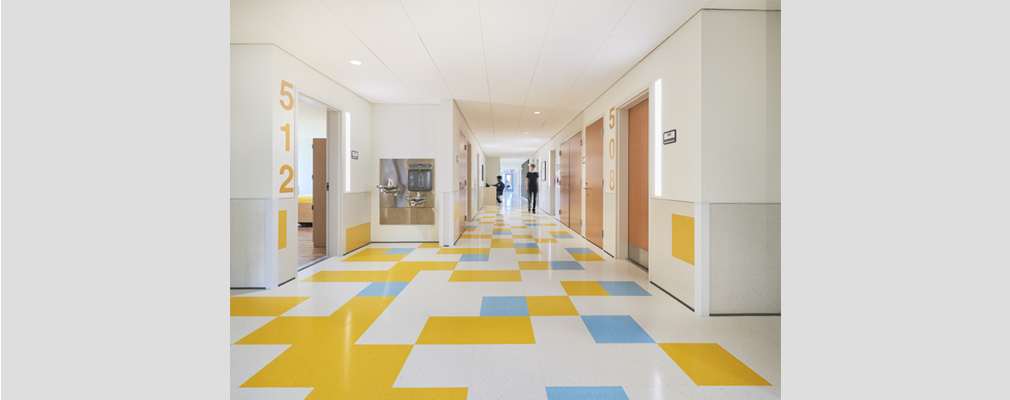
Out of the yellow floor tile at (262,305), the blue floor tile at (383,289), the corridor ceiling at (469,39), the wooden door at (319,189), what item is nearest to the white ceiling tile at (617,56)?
the corridor ceiling at (469,39)

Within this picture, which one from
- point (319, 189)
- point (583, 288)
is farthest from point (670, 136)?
point (319, 189)

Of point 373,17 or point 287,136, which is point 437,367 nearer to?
point 373,17

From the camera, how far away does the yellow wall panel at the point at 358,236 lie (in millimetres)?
5438

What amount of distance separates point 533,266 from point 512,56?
8.12 feet

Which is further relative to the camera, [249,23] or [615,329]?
[249,23]

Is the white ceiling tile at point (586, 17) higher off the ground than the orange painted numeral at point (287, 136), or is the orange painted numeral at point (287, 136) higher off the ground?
the white ceiling tile at point (586, 17)

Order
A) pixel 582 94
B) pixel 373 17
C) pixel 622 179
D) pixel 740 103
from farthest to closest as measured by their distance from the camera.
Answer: pixel 582 94 < pixel 622 179 < pixel 373 17 < pixel 740 103

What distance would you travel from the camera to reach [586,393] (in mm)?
1794

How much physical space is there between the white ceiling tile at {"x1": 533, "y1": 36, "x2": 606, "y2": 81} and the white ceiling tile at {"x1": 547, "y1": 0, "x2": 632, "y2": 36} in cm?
14

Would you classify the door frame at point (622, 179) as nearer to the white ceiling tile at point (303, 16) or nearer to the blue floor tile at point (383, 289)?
the blue floor tile at point (383, 289)

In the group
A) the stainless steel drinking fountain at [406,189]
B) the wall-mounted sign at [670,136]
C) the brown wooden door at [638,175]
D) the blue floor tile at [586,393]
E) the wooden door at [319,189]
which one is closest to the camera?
the blue floor tile at [586,393]

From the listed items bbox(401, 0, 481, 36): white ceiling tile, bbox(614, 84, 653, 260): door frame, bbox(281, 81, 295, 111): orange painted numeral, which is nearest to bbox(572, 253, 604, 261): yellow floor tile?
bbox(614, 84, 653, 260): door frame

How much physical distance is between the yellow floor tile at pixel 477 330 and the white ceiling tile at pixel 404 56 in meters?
2.60

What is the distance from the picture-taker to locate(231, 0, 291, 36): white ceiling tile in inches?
114
